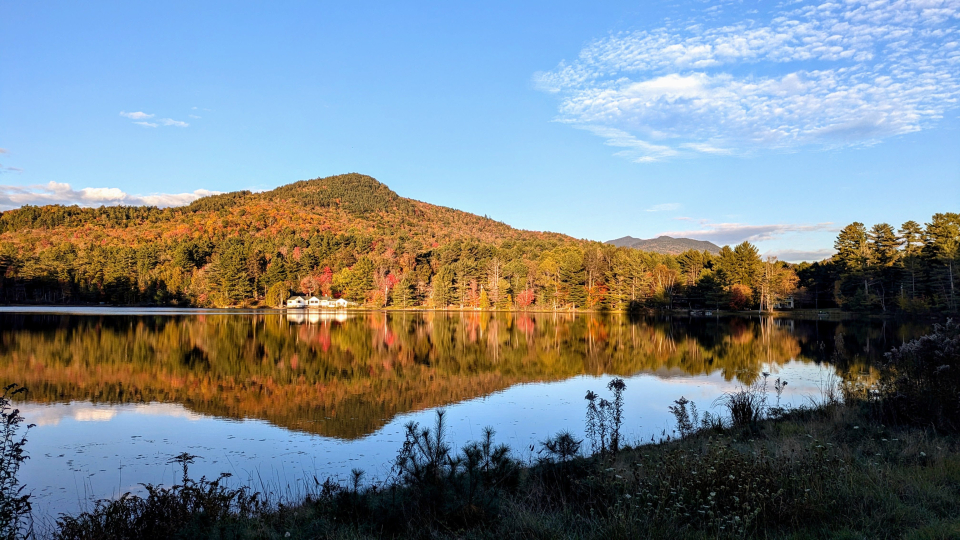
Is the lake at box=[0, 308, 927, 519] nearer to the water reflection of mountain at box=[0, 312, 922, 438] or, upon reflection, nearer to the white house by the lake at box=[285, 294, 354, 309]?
the water reflection of mountain at box=[0, 312, 922, 438]

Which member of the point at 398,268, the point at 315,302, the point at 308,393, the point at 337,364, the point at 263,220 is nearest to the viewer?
the point at 308,393

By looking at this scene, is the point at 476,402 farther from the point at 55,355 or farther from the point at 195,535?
the point at 55,355

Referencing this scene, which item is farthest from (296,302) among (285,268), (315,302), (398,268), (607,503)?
(607,503)

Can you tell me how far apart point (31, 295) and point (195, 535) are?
11107cm

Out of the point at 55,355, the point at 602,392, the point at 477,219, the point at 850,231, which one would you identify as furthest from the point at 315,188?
the point at 602,392

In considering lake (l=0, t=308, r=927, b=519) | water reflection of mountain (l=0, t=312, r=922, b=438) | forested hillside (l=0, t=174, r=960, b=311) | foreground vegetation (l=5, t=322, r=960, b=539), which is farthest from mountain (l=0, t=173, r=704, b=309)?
foreground vegetation (l=5, t=322, r=960, b=539)

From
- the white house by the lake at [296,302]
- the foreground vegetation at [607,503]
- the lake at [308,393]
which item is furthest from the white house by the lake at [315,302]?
the foreground vegetation at [607,503]

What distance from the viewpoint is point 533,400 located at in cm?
1497

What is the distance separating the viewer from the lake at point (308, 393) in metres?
8.88

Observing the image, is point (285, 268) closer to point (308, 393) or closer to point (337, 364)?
point (337, 364)

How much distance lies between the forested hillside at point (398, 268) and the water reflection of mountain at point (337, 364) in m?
31.8

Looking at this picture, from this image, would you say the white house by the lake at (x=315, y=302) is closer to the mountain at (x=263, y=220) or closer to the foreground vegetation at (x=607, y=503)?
the mountain at (x=263, y=220)

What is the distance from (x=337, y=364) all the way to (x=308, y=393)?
627cm

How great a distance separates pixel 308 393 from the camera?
15.4 m
